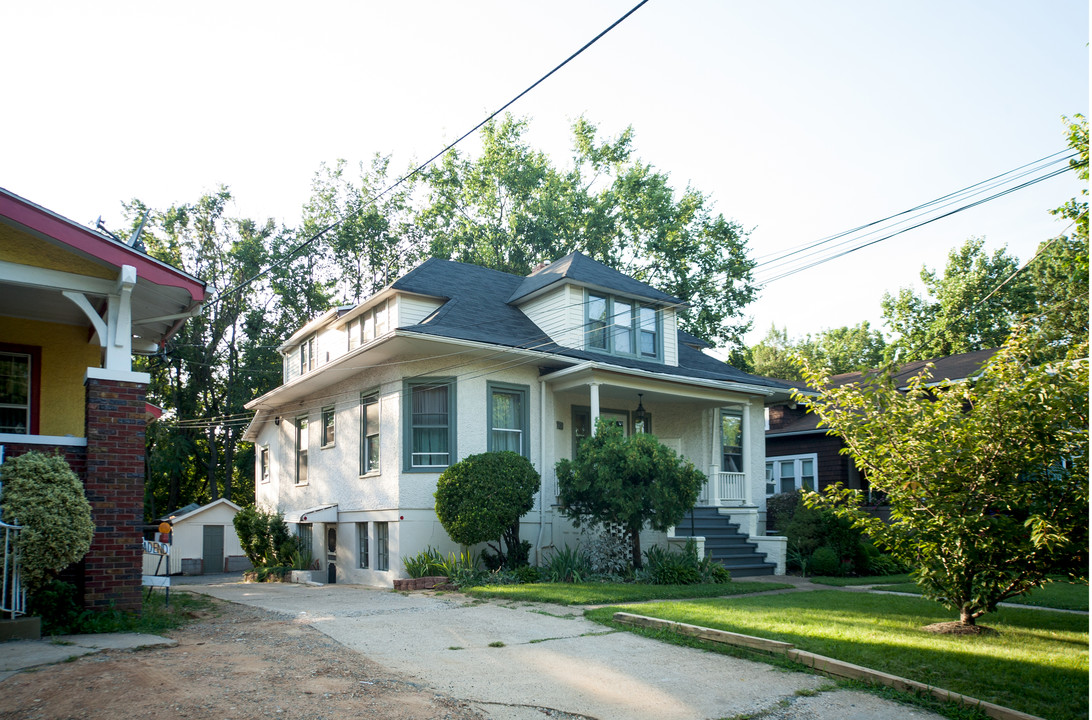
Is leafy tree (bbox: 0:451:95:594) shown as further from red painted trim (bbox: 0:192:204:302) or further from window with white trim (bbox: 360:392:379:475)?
window with white trim (bbox: 360:392:379:475)

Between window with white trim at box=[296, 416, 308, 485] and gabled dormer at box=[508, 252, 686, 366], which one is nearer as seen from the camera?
gabled dormer at box=[508, 252, 686, 366]

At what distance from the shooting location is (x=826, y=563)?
1588cm

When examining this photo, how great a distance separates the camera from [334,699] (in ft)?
18.5

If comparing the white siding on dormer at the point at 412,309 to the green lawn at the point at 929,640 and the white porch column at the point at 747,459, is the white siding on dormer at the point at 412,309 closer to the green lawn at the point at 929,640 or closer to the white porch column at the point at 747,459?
the white porch column at the point at 747,459

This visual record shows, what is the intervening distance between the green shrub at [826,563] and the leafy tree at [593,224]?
1656cm

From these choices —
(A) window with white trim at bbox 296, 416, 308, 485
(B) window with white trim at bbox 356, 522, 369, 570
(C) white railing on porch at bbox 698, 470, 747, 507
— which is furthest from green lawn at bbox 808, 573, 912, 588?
(A) window with white trim at bbox 296, 416, 308, 485

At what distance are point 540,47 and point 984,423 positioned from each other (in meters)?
6.03

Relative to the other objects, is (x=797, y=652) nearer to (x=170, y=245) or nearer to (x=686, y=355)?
(x=686, y=355)

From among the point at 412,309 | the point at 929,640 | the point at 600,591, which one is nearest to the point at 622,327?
the point at 412,309

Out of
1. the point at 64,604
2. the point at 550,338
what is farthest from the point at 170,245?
the point at 64,604

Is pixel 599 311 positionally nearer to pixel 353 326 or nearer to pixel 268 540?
pixel 353 326

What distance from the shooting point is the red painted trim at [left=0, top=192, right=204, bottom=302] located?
28.0 ft

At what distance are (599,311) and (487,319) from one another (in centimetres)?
264

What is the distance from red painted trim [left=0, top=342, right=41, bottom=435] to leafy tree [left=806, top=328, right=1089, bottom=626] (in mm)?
10750
